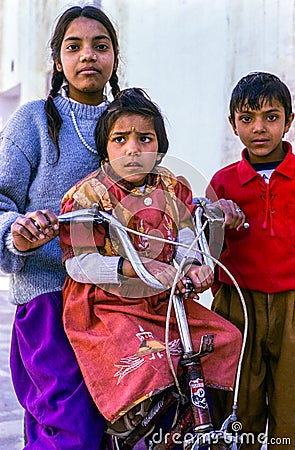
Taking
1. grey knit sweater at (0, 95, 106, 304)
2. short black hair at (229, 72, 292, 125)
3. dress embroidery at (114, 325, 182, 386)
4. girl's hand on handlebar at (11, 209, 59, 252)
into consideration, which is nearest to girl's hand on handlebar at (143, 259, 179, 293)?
dress embroidery at (114, 325, 182, 386)

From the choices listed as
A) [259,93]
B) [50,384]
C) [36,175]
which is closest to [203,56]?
[259,93]

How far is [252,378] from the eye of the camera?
7.92ft

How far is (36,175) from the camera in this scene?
2240 mm

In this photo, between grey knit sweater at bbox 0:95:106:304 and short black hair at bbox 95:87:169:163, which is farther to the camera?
grey knit sweater at bbox 0:95:106:304

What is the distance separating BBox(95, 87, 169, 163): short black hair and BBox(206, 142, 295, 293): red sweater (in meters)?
0.30

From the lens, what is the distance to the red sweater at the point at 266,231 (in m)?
2.33

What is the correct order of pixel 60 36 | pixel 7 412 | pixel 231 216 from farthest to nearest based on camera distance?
1. pixel 7 412
2. pixel 60 36
3. pixel 231 216

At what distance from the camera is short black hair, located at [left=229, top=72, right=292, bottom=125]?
2291mm

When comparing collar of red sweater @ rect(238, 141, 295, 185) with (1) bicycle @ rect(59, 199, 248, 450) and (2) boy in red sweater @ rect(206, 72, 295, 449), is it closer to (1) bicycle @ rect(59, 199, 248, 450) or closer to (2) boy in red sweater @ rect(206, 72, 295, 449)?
(2) boy in red sweater @ rect(206, 72, 295, 449)

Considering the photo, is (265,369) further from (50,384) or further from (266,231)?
(50,384)

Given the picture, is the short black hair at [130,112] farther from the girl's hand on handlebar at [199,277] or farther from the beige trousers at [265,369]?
the beige trousers at [265,369]

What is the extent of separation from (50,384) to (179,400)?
0.37 m

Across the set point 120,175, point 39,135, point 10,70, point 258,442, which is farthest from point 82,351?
point 10,70

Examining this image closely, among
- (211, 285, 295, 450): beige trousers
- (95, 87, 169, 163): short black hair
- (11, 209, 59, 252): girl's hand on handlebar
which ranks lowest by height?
(211, 285, 295, 450): beige trousers
